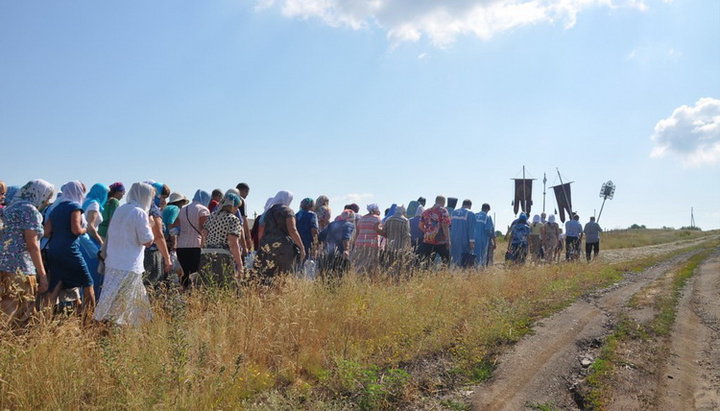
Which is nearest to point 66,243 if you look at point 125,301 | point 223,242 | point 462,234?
point 125,301

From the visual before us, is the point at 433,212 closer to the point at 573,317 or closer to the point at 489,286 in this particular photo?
the point at 489,286

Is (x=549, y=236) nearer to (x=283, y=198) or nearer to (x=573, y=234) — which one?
(x=573, y=234)

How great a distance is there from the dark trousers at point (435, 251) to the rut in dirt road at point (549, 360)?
2.62m

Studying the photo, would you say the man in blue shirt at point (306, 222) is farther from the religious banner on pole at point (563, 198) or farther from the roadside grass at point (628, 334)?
the religious banner on pole at point (563, 198)

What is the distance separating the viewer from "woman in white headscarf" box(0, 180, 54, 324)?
5.54 meters

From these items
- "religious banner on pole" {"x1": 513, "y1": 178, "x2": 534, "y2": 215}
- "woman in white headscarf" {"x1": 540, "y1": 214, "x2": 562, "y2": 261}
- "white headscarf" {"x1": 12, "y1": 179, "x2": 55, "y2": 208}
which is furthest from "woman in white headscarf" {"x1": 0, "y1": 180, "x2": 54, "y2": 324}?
"religious banner on pole" {"x1": 513, "y1": 178, "x2": 534, "y2": 215}

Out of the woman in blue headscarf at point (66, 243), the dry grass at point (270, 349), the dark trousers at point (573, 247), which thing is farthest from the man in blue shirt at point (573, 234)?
the woman in blue headscarf at point (66, 243)

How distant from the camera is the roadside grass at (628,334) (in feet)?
16.6

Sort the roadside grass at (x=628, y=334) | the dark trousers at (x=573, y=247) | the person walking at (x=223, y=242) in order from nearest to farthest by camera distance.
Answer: the roadside grass at (x=628, y=334), the person walking at (x=223, y=242), the dark trousers at (x=573, y=247)

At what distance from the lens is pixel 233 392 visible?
4414 millimetres

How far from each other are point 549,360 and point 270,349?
2846 mm

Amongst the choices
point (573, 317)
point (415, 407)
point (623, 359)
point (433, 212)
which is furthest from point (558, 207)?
point (415, 407)

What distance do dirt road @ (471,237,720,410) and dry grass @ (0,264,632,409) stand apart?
0.87 ft

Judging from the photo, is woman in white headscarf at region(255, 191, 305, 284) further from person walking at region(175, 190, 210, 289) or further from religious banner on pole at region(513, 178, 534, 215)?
religious banner on pole at region(513, 178, 534, 215)
